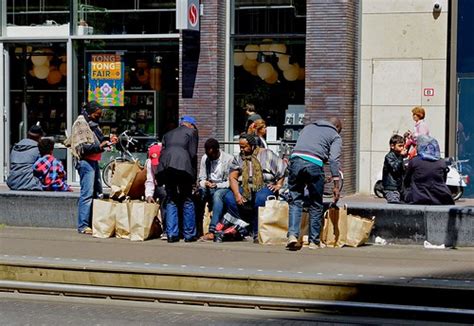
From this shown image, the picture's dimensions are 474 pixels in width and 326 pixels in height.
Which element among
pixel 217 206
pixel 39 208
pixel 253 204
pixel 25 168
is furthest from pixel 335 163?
pixel 25 168

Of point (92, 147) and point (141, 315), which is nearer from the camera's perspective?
point (141, 315)

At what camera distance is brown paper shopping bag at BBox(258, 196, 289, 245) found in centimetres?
1392

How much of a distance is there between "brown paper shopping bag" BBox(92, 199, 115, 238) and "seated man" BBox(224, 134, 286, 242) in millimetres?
1763

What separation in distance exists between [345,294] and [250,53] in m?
10.4

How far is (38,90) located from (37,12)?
1.65 m

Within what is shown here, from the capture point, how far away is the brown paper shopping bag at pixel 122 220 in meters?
14.8

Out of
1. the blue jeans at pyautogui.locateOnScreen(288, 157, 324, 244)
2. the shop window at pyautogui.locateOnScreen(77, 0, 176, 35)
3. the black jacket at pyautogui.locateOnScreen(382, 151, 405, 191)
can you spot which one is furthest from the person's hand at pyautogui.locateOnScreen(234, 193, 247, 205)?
the shop window at pyautogui.locateOnScreen(77, 0, 176, 35)

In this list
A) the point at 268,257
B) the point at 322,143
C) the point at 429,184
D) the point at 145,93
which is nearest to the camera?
the point at 268,257

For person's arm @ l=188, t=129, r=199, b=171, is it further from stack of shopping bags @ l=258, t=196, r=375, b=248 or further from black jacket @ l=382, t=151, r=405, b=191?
black jacket @ l=382, t=151, r=405, b=191

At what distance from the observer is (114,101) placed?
21.2m

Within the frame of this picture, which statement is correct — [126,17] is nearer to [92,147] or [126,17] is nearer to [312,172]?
[92,147]

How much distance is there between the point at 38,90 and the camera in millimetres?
21938

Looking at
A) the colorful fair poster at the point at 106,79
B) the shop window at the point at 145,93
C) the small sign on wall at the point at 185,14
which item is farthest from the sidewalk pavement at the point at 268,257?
the colorful fair poster at the point at 106,79

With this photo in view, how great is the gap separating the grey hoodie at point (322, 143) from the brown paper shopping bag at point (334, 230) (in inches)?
29.6
